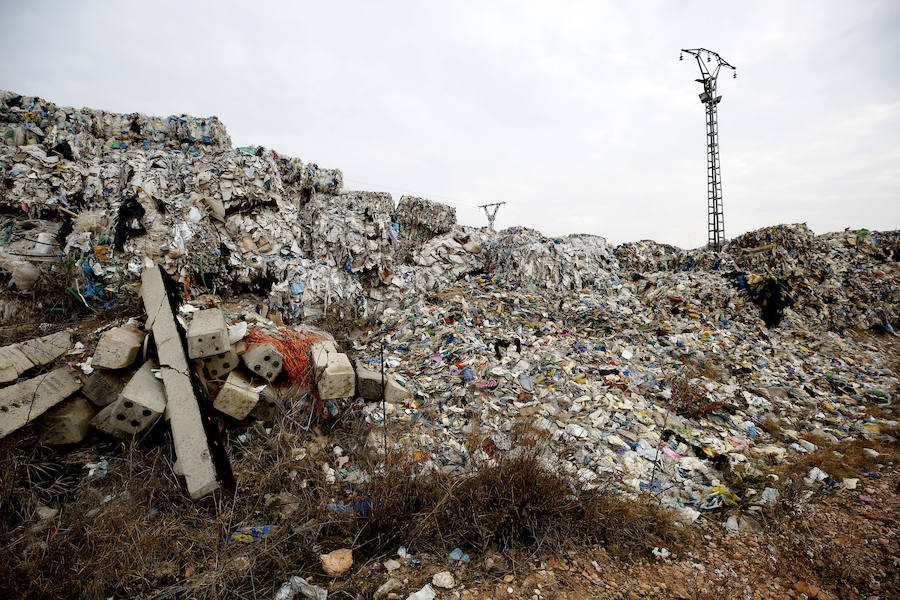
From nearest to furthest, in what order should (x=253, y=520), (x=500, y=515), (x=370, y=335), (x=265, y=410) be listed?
(x=500, y=515) → (x=253, y=520) → (x=265, y=410) → (x=370, y=335)

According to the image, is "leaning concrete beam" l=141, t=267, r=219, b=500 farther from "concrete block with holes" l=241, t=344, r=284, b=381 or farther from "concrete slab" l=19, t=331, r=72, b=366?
"concrete slab" l=19, t=331, r=72, b=366

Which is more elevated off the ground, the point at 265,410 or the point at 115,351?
the point at 115,351

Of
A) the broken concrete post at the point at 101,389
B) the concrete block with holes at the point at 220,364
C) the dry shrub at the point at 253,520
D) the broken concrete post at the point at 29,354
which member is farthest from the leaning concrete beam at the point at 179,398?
the broken concrete post at the point at 29,354

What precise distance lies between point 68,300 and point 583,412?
6.19 m

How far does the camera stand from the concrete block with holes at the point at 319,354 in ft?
10.5

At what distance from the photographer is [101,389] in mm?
2773

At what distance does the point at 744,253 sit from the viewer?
8320mm

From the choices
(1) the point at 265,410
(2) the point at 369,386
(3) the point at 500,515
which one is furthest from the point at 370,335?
(3) the point at 500,515

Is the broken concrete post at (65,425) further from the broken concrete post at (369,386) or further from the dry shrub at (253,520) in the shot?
the broken concrete post at (369,386)

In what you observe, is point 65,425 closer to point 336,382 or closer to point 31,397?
point 31,397

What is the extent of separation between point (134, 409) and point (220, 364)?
63cm

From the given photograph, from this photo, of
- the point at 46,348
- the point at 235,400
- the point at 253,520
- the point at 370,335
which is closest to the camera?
the point at 253,520

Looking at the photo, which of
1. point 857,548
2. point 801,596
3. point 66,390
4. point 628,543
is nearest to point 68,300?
point 66,390

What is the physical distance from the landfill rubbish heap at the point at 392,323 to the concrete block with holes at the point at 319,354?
0.15 feet
